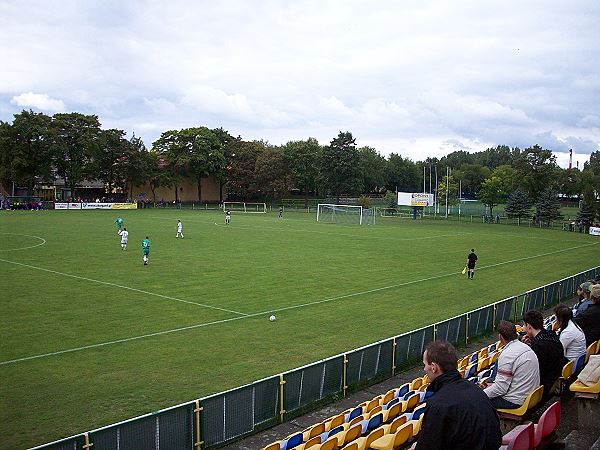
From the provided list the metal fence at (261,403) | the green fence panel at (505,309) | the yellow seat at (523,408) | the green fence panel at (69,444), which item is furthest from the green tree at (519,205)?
the green fence panel at (69,444)

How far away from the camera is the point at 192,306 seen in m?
21.4

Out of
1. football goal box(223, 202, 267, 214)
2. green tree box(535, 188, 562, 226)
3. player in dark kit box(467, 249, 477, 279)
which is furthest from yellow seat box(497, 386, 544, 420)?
football goal box(223, 202, 267, 214)

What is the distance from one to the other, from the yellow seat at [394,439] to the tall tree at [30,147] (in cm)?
8860

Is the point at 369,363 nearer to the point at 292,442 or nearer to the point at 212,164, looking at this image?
the point at 292,442

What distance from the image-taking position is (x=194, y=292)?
23.9 meters

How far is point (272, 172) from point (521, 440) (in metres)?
98.3

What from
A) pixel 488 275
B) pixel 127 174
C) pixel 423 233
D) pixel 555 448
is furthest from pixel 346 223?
pixel 555 448

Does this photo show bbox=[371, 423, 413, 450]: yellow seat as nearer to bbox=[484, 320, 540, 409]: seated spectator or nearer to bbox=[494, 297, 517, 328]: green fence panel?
bbox=[484, 320, 540, 409]: seated spectator

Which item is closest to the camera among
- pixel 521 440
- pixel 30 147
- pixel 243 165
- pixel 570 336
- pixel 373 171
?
pixel 521 440

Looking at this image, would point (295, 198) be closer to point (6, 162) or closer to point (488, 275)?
point (6, 162)

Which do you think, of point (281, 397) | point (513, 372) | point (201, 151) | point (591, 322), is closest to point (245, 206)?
point (201, 151)

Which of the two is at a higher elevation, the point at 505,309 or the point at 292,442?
the point at 292,442

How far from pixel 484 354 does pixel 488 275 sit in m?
18.6

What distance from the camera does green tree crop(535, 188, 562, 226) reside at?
2847 inches
